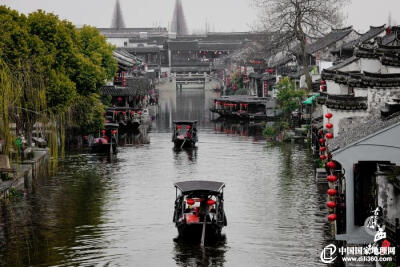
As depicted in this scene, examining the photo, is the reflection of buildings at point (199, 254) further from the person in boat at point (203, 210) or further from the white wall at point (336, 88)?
the white wall at point (336, 88)

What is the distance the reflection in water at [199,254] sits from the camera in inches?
1089

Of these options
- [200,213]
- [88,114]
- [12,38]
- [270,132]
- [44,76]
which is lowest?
[200,213]

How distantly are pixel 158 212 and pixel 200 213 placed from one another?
230 inches

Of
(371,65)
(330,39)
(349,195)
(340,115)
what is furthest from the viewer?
(330,39)

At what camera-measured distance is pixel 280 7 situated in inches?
3000

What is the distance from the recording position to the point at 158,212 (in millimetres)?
36375

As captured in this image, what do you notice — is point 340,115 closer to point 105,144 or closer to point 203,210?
point 203,210

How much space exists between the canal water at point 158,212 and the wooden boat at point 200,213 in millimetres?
453

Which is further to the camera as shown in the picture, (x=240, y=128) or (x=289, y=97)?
(x=240, y=128)

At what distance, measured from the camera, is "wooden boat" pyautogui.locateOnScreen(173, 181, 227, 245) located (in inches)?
1184

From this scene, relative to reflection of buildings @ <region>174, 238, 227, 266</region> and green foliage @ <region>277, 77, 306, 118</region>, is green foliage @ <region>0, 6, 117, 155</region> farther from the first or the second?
green foliage @ <region>277, 77, 306, 118</region>

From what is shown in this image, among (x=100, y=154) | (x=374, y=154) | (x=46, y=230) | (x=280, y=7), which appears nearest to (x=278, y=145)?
(x=100, y=154)

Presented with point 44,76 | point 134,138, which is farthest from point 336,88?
point 134,138

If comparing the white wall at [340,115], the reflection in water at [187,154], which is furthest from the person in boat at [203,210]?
the reflection in water at [187,154]
